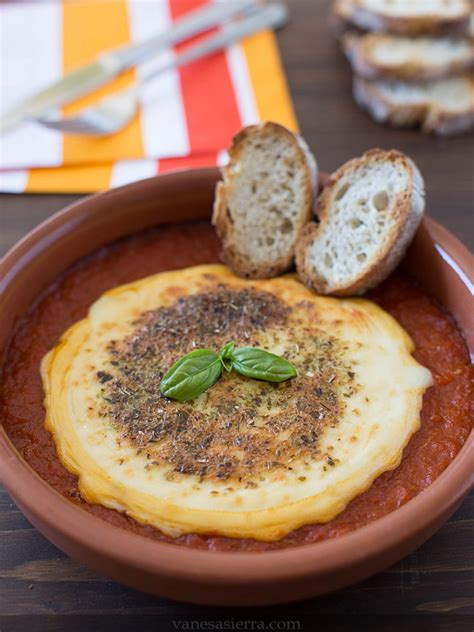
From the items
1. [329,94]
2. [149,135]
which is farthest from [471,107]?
[149,135]

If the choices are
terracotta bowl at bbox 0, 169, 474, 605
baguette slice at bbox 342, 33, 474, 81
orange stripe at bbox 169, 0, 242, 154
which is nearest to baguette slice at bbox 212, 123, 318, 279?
orange stripe at bbox 169, 0, 242, 154

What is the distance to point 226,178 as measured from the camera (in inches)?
119

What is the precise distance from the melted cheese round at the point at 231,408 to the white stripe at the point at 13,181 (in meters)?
1.14

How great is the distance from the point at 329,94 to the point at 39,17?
5.66 feet

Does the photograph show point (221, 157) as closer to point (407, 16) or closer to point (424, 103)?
point (424, 103)

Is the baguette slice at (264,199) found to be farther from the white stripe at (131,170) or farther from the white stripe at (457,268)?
the white stripe at (131,170)

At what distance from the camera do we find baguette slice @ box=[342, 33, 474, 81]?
419 cm

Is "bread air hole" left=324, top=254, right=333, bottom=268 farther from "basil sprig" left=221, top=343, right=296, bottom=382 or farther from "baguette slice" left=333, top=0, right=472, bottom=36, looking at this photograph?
"baguette slice" left=333, top=0, right=472, bottom=36

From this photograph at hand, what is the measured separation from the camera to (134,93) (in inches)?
165

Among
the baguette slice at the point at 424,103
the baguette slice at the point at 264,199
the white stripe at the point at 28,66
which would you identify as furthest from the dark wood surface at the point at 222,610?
the baguette slice at the point at 424,103

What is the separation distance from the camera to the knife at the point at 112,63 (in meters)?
4.07

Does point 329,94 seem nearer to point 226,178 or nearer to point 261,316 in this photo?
point 226,178

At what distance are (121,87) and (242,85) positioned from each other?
63cm

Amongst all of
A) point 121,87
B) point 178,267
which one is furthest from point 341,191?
point 121,87
